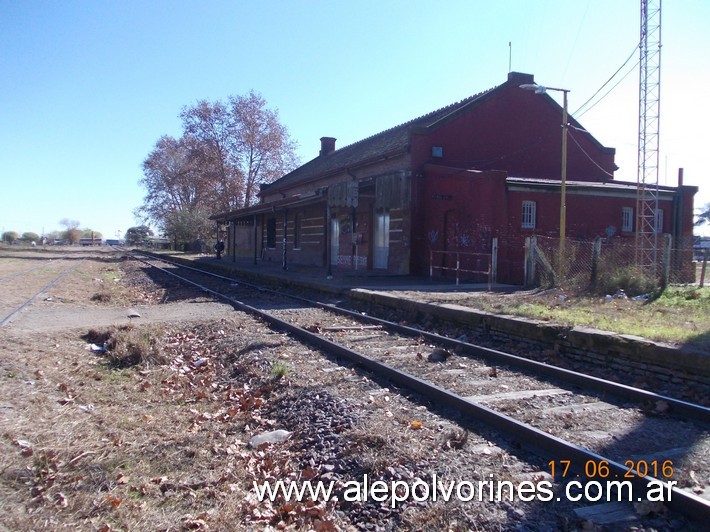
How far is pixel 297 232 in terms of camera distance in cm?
3316

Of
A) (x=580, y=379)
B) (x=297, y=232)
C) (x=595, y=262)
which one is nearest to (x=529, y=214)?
(x=595, y=262)

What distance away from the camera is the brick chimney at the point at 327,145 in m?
41.8

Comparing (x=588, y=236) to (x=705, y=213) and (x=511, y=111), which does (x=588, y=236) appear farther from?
(x=705, y=213)

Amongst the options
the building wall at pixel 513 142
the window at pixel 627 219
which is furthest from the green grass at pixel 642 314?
the building wall at pixel 513 142

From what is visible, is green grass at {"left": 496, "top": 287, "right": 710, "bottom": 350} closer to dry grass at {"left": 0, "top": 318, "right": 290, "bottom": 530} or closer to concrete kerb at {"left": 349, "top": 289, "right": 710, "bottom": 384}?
concrete kerb at {"left": 349, "top": 289, "right": 710, "bottom": 384}

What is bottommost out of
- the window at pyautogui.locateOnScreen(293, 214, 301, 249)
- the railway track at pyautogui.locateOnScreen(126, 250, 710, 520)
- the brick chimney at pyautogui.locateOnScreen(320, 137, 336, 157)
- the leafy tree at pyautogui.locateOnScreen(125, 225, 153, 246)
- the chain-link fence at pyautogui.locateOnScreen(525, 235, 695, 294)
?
the railway track at pyautogui.locateOnScreen(126, 250, 710, 520)

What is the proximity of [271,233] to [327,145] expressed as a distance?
8.93m

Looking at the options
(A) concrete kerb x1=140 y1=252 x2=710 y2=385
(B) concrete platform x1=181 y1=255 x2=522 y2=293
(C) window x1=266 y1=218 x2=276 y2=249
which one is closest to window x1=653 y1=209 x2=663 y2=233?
(B) concrete platform x1=181 y1=255 x2=522 y2=293

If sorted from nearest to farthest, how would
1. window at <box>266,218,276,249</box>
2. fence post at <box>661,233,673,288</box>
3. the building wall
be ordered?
fence post at <box>661,233,673,288</box> < the building wall < window at <box>266,218,276,249</box>

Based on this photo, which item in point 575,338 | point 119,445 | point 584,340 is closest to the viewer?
point 119,445

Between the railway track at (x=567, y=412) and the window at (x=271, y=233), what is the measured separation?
92.7ft

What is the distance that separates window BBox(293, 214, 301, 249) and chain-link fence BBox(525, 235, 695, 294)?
1742cm

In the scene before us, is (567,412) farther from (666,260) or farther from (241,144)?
(241,144)

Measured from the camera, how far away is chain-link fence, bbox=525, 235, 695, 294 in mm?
13820
